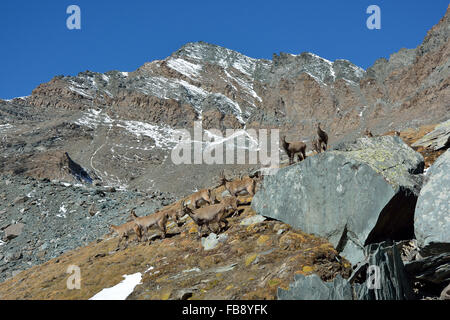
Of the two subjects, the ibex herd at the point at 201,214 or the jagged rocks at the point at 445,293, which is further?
the ibex herd at the point at 201,214

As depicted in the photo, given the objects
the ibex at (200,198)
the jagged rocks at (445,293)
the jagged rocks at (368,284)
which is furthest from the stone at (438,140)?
the jagged rocks at (368,284)

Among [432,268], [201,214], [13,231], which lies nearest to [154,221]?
[201,214]

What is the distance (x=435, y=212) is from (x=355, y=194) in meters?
2.03

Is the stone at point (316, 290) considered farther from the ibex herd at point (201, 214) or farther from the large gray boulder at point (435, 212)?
the ibex herd at point (201, 214)

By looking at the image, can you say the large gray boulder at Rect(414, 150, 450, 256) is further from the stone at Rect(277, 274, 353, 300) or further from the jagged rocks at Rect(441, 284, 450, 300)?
the stone at Rect(277, 274, 353, 300)

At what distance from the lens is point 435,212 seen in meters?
8.41

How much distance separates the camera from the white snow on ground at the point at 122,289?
11188 mm

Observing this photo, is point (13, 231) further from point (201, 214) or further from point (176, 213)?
point (201, 214)

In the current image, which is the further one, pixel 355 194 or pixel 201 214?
pixel 201 214

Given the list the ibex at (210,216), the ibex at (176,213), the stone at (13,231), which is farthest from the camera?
the stone at (13,231)

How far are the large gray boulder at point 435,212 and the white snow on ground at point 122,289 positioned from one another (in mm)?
8243
